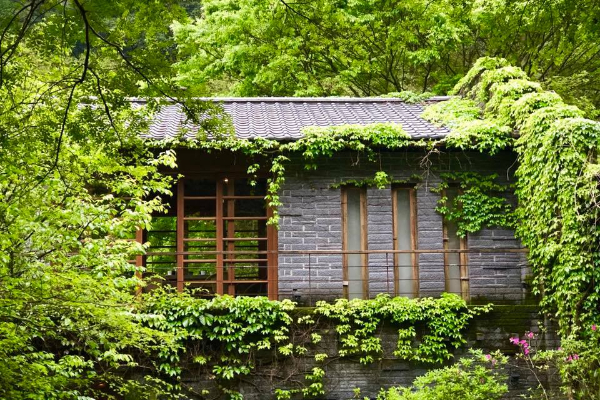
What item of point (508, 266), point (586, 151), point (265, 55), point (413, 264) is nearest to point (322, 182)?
point (413, 264)

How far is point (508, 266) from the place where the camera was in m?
11.1

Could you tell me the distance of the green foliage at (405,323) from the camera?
33.1 ft

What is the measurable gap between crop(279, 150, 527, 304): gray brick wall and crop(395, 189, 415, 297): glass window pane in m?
0.16

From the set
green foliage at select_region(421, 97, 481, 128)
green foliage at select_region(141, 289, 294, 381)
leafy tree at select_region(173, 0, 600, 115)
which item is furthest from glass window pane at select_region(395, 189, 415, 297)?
leafy tree at select_region(173, 0, 600, 115)

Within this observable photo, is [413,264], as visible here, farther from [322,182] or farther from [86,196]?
[86,196]

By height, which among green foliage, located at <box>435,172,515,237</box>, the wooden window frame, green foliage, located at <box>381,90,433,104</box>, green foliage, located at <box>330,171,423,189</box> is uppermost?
green foliage, located at <box>381,90,433,104</box>

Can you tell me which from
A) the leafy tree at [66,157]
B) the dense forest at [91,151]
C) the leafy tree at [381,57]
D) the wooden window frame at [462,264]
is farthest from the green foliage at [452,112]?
the leafy tree at [66,157]

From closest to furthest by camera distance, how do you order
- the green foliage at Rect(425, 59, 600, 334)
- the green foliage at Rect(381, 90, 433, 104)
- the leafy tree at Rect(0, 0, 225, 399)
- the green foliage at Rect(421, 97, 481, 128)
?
the leafy tree at Rect(0, 0, 225, 399)
the green foliage at Rect(425, 59, 600, 334)
the green foliage at Rect(421, 97, 481, 128)
the green foliage at Rect(381, 90, 433, 104)

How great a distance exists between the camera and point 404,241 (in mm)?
11289

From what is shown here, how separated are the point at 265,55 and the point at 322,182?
625 centimetres

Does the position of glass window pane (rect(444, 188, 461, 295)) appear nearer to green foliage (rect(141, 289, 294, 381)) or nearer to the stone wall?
the stone wall

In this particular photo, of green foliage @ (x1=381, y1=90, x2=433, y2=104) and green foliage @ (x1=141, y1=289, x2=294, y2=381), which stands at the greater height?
green foliage @ (x1=381, y1=90, x2=433, y2=104)

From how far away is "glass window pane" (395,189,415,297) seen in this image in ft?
36.6

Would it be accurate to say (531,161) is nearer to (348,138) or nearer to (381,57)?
(348,138)
